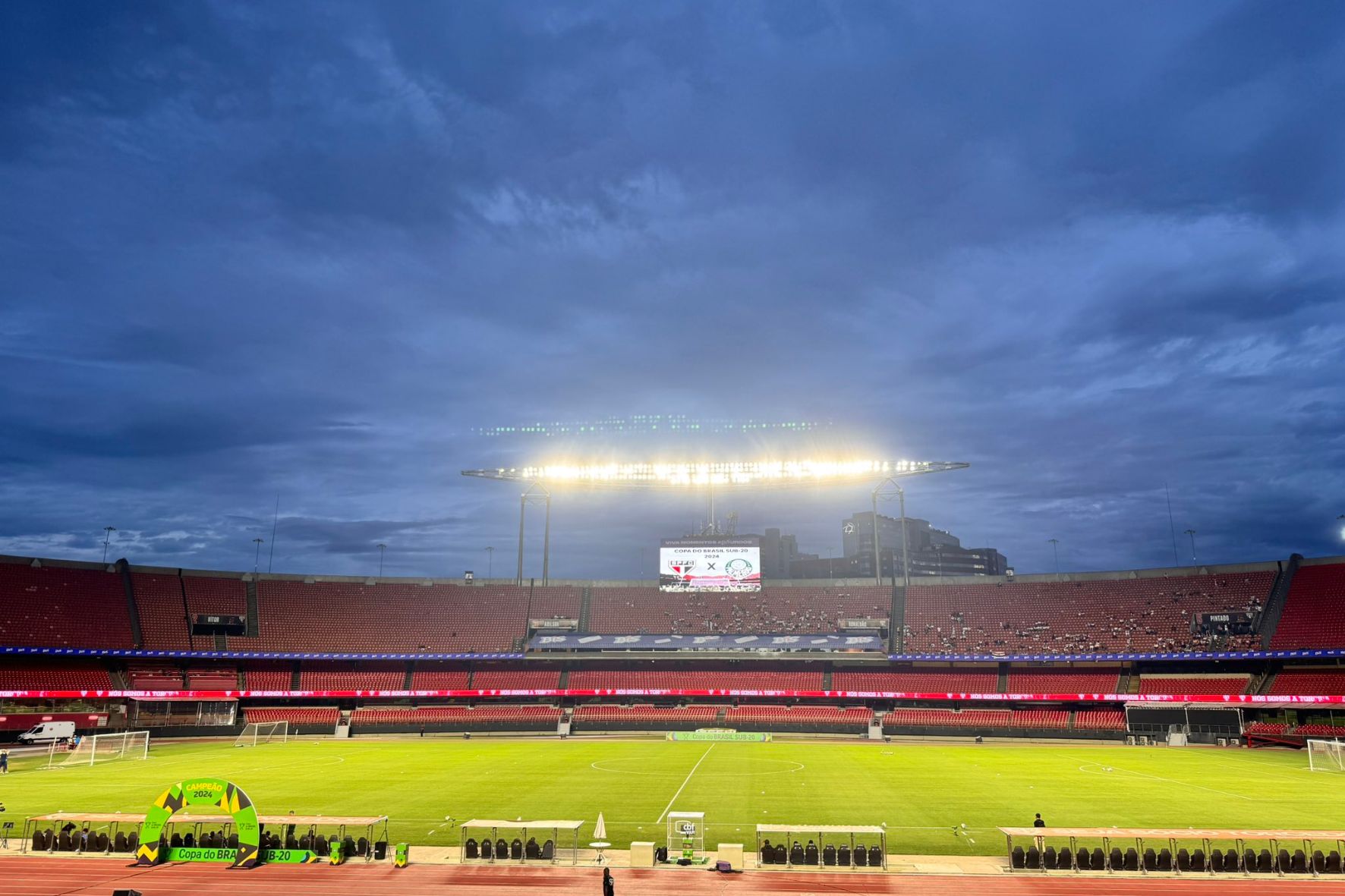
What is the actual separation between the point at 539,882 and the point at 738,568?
2580 inches

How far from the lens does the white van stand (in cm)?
6300

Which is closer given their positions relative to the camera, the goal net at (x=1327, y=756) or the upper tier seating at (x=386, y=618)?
the goal net at (x=1327, y=756)

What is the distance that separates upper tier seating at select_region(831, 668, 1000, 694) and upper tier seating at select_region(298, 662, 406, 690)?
141 feet

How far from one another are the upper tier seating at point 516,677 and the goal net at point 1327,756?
60.2 metres

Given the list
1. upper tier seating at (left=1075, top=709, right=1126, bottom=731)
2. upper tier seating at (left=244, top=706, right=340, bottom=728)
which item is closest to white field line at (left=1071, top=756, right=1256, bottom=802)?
upper tier seating at (left=1075, top=709, right=1126, bottom=731)

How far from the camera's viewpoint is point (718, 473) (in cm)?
8694

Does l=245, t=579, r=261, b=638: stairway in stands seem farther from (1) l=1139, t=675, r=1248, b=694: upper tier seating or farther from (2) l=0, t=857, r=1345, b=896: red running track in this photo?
(1) l=1139, t=675, r=1248, b=694: upper tier seating

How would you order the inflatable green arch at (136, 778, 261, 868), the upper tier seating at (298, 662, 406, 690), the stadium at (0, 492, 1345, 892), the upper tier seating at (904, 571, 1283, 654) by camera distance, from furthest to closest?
the upper tier seating at (298, 662, 406, 690) < the upper tier seating at (904, 571, 1283, 654) < the stadium at (0, 492, 1345, 892) < the inflatable green arch at (136, 778, 261, 868)

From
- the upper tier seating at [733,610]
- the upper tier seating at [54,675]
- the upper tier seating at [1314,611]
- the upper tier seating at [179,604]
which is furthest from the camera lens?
the upper tier seating at [733,610]

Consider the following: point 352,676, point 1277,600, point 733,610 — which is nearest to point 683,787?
point 352,676

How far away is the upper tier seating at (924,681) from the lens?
78.1 meters

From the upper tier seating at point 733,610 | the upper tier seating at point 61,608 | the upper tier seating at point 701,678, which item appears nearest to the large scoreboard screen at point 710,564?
the upper tier seating at point 733,610

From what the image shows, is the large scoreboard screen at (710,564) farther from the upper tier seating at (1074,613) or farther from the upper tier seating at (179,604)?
the upper tier seating at (179,604)

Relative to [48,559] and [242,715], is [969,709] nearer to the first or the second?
[242,715]
